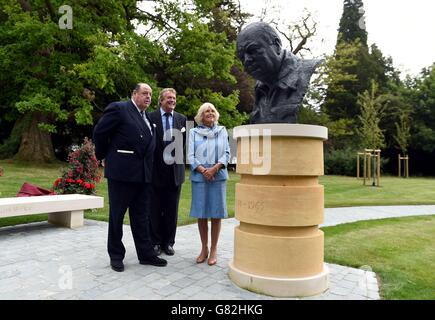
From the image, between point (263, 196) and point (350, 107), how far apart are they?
29.3 metres

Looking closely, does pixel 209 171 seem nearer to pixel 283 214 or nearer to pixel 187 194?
pixel 283 214

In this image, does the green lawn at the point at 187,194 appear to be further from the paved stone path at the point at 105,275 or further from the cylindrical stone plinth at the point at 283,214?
the cylindrical stone plinth at the point at 283,214

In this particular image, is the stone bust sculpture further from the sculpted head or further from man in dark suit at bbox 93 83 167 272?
man in dark suit at bbox 93 83 167 272

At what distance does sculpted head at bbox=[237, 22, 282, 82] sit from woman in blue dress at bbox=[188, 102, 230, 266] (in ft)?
2.32

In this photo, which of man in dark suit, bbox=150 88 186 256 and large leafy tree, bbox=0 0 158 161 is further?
large leafy tree, bbox=0 0 158 161

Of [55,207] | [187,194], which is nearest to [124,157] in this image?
[55,207]

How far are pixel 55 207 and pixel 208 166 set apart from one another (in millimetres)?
3075

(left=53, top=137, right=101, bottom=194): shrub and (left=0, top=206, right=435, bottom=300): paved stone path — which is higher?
(left=53, top=137, right=101, bottom=194): shrub

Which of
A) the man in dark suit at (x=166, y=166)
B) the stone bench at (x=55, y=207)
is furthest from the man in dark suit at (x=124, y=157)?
the stone bench at (x=55, y=207)

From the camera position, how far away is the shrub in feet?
26.0

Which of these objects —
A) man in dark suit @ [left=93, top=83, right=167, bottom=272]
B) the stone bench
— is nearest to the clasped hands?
man in dark suit @ [left=93, top=83, right=167, bottom=272]

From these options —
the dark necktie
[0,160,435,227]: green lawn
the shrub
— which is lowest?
[0,160,435,227]: green lawn

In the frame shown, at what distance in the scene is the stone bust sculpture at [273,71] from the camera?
417 centimetres

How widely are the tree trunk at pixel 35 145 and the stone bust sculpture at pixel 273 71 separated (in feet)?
53.3
